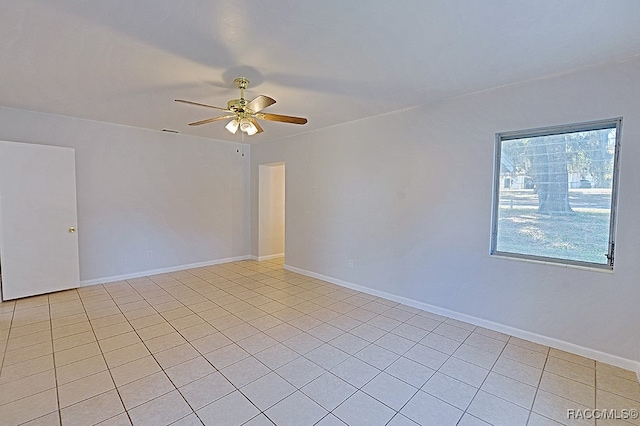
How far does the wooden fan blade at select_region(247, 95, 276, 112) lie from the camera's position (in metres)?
2.52

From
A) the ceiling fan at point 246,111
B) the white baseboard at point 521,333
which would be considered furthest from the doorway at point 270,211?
the ceiling fan at point 246,111

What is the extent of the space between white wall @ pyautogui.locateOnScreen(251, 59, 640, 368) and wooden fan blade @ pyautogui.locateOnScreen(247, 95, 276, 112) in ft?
6.42

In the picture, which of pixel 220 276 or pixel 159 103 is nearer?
pixel 159 103

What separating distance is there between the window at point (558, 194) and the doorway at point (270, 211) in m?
4.28

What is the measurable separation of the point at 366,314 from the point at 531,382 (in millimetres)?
1677

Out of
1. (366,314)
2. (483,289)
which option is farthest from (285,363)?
(483,289)

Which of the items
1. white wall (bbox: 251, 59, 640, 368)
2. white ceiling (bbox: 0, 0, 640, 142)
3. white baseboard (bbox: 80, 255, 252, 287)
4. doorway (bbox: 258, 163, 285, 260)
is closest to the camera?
white ceiling (bbox: 0, 0, 640, 142)

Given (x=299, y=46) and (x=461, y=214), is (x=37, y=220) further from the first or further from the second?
(x=461, y=214)

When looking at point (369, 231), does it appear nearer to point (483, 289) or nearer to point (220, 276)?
point (483, 289)

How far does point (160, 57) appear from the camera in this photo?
239 centimetres

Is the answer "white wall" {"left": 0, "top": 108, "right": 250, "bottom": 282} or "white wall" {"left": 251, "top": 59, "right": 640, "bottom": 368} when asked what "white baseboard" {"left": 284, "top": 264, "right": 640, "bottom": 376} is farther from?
"white wall" {"left": 0, "top": 108, "right": 250, "bottom": 282}

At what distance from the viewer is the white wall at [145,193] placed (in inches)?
172

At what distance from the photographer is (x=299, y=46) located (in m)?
2.21

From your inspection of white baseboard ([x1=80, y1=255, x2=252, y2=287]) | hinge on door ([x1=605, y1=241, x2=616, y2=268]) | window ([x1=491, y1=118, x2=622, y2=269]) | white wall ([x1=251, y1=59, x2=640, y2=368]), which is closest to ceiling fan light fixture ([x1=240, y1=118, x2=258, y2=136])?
white wall ([x1=251, y1=59, x2=640, y2=368])
